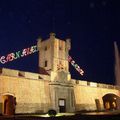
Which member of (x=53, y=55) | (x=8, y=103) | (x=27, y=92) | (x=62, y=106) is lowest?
(x=62, y=106)

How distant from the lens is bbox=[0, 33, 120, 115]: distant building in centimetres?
3177

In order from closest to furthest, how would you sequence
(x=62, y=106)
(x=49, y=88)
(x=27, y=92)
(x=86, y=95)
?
1. (x=27, y=92)
2. (x=49, y=88)
3. (x=62, y=106)
4. (x=86, y=95)

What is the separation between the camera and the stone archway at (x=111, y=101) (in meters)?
53.7

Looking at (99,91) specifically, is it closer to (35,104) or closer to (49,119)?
(35,104)

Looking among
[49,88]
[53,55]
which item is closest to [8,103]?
[49,88]

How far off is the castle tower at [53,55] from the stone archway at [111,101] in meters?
17.7

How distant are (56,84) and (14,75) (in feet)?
26.8

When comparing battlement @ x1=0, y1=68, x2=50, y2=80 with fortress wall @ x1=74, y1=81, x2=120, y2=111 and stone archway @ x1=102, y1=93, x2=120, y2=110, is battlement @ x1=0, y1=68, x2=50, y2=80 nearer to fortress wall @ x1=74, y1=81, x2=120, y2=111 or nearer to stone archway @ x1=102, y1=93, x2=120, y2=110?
fortress wall @ x1=74, y1=81, x2=120, y2=111

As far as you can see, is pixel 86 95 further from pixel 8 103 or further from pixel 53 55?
pixel 8 103

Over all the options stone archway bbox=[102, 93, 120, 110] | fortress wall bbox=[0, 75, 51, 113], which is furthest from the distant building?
stone archway bbox=[102, 93, 120, 110]

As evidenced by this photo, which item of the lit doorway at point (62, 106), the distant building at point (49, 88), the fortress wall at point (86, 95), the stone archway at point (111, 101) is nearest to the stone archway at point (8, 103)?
the distant building at point (49, 88)

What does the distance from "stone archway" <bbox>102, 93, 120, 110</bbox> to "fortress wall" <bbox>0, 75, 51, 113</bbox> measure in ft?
71.1

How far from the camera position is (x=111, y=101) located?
184 feet

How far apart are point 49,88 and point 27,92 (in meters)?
4.99
